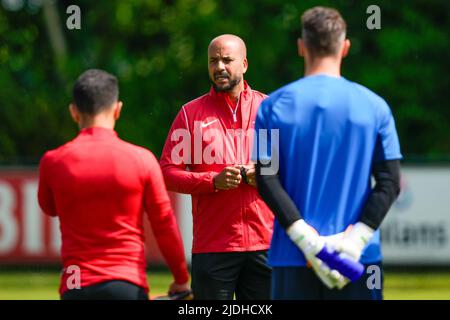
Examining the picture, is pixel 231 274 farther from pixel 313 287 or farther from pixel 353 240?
pixel 353 240

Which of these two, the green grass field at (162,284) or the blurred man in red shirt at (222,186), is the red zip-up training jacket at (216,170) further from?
the green grass field at (162,284)

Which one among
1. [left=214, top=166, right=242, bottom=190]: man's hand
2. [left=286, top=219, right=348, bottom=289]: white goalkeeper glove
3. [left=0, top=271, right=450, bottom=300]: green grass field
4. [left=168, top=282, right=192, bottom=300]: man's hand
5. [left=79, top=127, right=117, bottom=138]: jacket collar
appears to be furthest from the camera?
[left=0, top=271, right=450, bottom=300]: green grass field

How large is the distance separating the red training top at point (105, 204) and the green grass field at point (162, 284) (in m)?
9.54

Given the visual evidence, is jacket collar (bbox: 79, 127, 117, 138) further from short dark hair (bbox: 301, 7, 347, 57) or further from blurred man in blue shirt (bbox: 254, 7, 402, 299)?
short dark hair (bbox: 301, 7, 347, 57)

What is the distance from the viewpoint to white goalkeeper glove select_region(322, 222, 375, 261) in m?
5.38

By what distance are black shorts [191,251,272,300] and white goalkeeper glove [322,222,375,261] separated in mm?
1732

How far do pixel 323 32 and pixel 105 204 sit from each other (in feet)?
4.52

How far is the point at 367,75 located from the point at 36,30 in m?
9.02

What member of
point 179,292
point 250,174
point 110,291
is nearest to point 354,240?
point 179,292

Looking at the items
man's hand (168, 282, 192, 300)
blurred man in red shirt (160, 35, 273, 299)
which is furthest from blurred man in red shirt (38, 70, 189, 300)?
blurred man in red shirt (160, 35, 273, 299)

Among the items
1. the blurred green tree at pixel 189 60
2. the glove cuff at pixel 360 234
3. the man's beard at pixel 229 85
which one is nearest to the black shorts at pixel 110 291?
the glove cuff at pixel 360 234

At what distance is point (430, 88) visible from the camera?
24.8m

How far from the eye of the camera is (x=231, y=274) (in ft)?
23.5
